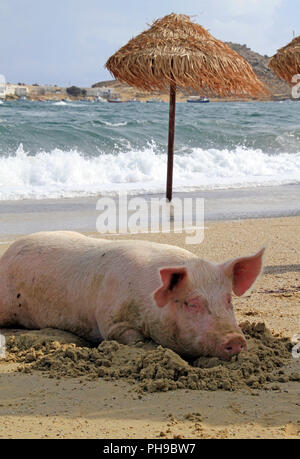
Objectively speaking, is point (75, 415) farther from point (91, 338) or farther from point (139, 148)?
point (139, 148)

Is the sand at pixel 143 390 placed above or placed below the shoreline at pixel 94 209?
above

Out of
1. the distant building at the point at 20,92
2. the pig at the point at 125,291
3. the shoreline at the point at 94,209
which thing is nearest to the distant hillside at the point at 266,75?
the shoreline at the point at 94,209

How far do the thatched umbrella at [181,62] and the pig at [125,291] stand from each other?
6.20 meters

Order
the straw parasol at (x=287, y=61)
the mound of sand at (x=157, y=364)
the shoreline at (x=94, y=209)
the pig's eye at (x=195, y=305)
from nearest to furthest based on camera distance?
the mound of sand at (x=157, y=364), the pig's eye at (x=195, y=305), the straw parasol at (x=287, y=61), the shoreline at (x=94, y=209)

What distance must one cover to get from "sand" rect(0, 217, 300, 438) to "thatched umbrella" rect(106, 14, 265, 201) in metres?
6.63

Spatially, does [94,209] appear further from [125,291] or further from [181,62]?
[125,291]

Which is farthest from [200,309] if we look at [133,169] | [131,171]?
[133,169]

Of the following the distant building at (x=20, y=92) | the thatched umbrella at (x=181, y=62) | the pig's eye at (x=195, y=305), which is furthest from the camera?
the distant building at (x=20, y=92)

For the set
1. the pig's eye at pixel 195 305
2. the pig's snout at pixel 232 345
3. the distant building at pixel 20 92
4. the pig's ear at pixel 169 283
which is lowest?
the pig's snout at pixel 232 345

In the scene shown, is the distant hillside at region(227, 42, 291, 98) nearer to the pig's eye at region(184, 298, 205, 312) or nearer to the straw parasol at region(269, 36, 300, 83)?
the straw parasol at region(269, 36, 300, 83)

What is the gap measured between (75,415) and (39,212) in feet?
28.9

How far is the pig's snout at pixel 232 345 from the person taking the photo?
3613mm

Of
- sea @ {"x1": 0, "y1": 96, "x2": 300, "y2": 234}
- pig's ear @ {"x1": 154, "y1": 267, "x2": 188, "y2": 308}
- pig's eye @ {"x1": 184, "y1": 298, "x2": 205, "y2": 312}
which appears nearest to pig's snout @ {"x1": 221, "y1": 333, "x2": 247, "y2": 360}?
pig's eye @ {"x1": 184, "y1": 298, "x2": 205, "y2": 312}

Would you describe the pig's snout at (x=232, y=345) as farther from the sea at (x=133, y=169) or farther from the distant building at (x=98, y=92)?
the distant building at (x=98, y=92)
